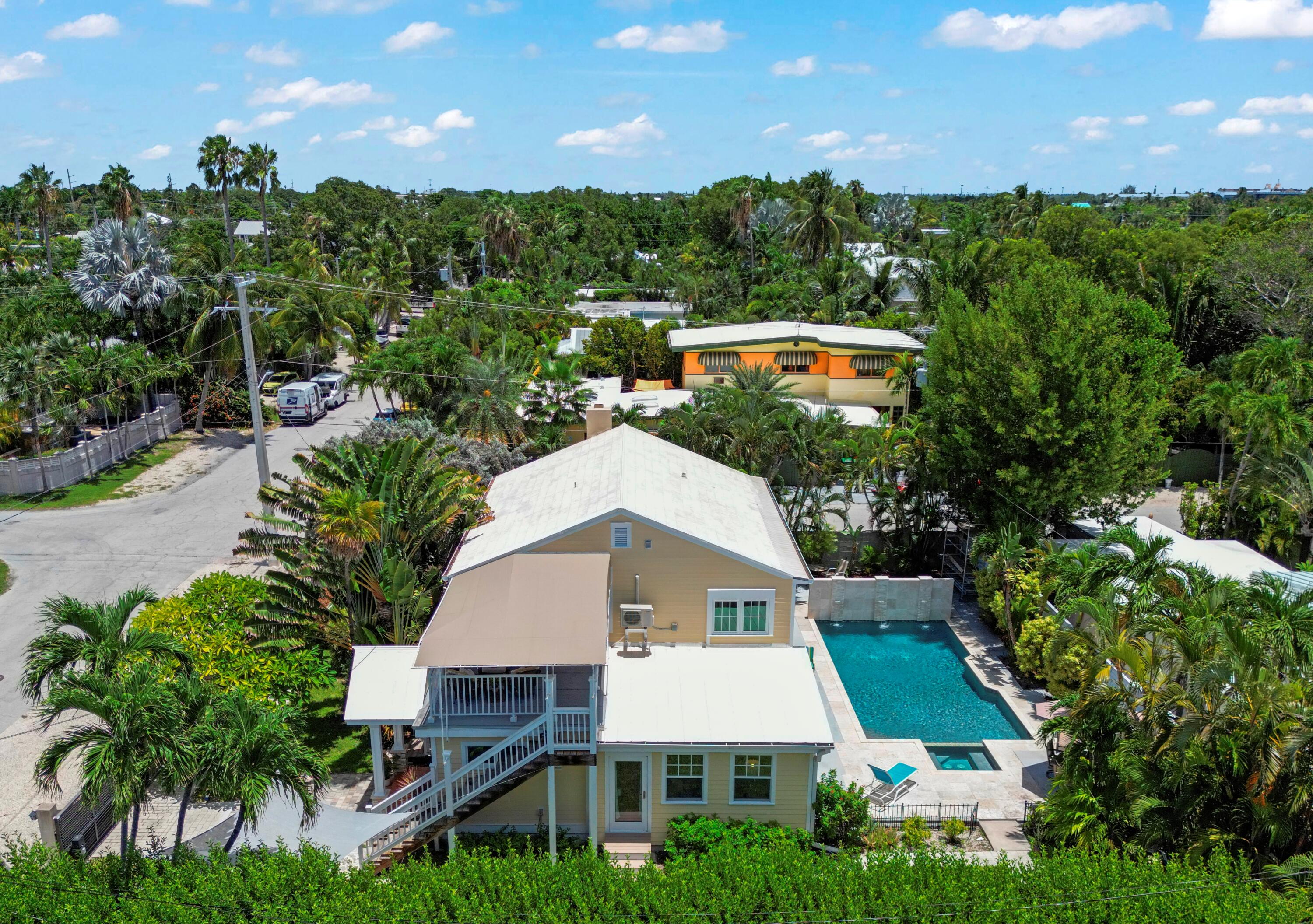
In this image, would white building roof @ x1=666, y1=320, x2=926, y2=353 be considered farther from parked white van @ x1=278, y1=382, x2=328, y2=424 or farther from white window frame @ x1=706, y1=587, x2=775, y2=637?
white window frame @ x1=706, y1=587, x2=775, y2=637

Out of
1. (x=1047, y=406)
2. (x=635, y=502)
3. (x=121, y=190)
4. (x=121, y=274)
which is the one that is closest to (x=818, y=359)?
(x=1047, y=406)

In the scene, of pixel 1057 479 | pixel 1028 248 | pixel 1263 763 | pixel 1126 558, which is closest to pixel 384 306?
pixel 1028 248

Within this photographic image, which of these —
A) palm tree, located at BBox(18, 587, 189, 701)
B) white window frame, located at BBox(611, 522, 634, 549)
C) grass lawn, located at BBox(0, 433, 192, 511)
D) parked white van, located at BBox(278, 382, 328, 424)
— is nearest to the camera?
palm tree, located at BBox(18, 587, 189, 701)

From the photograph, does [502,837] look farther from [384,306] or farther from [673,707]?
[384,306]

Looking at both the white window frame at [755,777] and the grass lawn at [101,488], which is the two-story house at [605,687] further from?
the grass lawn at [101,488]

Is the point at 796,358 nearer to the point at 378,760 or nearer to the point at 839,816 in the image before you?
the point at 839,816

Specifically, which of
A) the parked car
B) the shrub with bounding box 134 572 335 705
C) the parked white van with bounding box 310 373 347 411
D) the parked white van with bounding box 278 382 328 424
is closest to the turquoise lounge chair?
the shrub with bounding box 134 572 335 705
